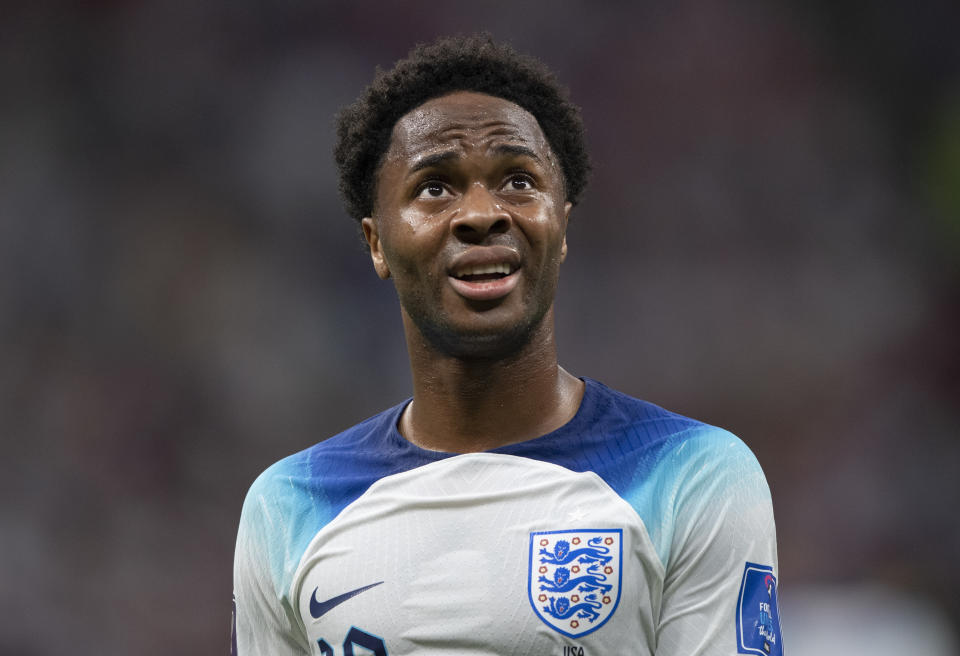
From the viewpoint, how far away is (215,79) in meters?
7.31

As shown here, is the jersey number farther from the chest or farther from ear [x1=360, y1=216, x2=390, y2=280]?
ear [x1=360, y1=216, x2=390, y2=280]

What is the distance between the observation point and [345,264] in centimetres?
727

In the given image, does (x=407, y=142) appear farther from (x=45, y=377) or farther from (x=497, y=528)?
(x=45, y=377)

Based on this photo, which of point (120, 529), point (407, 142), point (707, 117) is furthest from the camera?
point (707, 117)

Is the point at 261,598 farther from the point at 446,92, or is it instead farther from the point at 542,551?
the point at 446,92

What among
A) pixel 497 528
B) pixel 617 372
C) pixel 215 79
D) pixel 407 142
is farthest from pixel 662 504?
pixel 215 79

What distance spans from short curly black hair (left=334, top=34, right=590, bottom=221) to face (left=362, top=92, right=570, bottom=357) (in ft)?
0.21

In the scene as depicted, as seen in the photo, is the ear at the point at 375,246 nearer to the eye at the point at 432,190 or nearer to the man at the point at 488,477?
the man at the point at 488,477

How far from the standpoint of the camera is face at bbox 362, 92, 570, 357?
2.87 meters

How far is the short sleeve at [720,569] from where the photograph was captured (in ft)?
8.78

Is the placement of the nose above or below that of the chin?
above

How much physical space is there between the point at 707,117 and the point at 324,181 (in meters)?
2.40

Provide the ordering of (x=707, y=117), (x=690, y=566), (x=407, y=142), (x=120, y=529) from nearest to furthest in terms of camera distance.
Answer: (x=690, y=566) → (x=407, y=142) → (x=120, y=529) → (x=707, y=117)

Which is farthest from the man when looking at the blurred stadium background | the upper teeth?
the blurred stadium background
